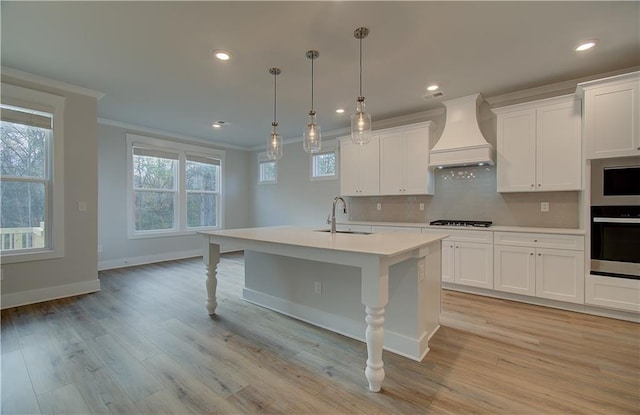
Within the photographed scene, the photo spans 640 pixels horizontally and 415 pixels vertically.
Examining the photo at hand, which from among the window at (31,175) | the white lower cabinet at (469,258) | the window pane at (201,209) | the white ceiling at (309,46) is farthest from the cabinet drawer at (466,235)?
the window pane at (201,209)

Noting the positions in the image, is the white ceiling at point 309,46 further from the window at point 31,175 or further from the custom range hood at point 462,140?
the window at point 31,175

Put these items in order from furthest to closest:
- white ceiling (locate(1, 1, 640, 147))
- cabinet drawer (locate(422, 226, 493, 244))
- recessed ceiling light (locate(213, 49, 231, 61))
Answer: cabinet drawer (locate(422, 226, 493, 244))
recessed ceiling light (locate(213, 49, 231, 61))
white ceiling (locate(1, 1, 640, 147))

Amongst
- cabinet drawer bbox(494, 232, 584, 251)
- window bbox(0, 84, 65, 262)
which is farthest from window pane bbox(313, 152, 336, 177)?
window bbox(0, 84, 65, 262)

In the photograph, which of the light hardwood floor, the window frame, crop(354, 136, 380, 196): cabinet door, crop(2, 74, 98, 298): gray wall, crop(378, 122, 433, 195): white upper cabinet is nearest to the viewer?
the light hardwood floor

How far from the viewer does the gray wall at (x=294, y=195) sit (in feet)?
19.6

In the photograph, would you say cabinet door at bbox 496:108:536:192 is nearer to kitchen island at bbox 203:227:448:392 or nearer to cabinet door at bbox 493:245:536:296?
cabinet door at bbox 493:245:536:296

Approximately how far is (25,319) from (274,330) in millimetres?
2563

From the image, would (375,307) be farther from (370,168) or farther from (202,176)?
(202,176)

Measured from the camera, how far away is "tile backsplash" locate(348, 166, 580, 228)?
11.8ft

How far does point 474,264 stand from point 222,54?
3.78m

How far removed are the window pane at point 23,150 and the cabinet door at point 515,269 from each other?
223 inches

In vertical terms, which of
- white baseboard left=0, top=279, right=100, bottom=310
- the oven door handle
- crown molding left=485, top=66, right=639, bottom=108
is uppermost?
crown molding left=485, top=66, right=639, bottom=108

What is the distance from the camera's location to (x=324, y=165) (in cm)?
596

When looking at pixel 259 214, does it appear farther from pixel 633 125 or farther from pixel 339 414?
pixel 633 125
